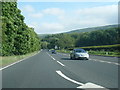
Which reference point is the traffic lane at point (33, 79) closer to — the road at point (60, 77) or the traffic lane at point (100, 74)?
the road at point (60, 77)

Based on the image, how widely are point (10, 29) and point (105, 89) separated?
2478 centimetres

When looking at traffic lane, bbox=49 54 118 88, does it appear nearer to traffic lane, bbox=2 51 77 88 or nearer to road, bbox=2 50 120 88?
road, bbox=2 50 120 88

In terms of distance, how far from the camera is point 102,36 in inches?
4464

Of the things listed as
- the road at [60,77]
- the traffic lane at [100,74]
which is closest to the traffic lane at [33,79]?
the road at [60,77]

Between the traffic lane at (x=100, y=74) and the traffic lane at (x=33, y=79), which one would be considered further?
the traffic lane at (x=100, y=74)

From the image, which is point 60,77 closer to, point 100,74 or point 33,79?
point 33,79

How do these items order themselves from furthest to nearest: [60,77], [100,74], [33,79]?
1. [100,74]
2. [60,77]
3. [33,79]

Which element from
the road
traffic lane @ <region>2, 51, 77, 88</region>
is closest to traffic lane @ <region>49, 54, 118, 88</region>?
the road

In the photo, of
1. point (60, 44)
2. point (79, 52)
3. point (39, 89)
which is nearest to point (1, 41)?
point (79, 52)

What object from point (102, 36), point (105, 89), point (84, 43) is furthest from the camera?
Result: point (84, 43)

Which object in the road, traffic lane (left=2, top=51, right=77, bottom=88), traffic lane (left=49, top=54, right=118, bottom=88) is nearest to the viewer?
traffic lane (left=2, top=51, right=77, bottom=88)

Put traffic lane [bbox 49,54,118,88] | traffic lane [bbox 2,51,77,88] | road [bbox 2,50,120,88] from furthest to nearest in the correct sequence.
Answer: traffic lane [bbox 49,54,118,88]
road [bbox 2,50,120,88]
traffic lane [bbox 2,51,77,88]

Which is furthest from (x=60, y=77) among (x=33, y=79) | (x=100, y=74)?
(x=100, y=74)

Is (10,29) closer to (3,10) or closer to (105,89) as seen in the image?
(3,10)
